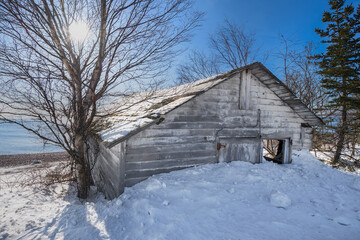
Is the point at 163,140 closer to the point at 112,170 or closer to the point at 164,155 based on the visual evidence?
the point at 164,155

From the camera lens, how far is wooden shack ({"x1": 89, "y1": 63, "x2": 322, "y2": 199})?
5156 millimetres

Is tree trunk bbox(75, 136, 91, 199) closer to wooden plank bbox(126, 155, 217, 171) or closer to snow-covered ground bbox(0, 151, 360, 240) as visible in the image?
snow-covered ground bbox(0, 151, 360, 240)

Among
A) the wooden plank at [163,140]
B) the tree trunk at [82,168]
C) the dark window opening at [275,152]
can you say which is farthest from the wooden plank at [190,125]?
the dark window opening at [275,152]

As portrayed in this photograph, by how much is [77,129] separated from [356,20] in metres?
18.8

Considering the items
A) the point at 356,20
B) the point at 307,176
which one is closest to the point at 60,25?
the point at 307,176

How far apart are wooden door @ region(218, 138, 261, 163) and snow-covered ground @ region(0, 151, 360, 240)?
0.48 metres

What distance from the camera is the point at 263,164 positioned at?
6973 mm

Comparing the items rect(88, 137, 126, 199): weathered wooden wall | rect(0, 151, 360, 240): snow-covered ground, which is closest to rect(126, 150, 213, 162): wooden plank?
rect(88, 137, 126, 199): weathered wooden wall

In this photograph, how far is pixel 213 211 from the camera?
12.6 feet

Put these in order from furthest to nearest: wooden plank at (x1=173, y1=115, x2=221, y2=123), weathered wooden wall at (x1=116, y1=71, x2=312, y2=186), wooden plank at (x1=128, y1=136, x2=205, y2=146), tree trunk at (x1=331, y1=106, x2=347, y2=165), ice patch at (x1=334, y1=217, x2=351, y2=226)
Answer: tree trunk at (x1=331, y1=106, x2=347, y2=165)
wooden plank at (x1=173, y1=115, x2=221, y2=123)
weathered wooden wall at (x1=116, y1=71, x2=312, y2=186)
wooden plank at (x1=128, y1=136, x2=205, y2=146)
ice patch at (x1=334, y1=217, x2=351, y2=226)

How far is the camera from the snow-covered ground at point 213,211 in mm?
3356

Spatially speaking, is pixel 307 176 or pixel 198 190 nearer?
pixel 198 190

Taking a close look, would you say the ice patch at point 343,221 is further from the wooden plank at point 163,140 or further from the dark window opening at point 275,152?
Answer: the dark window opening at point 275,152

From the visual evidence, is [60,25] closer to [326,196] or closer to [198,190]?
[198,190]
